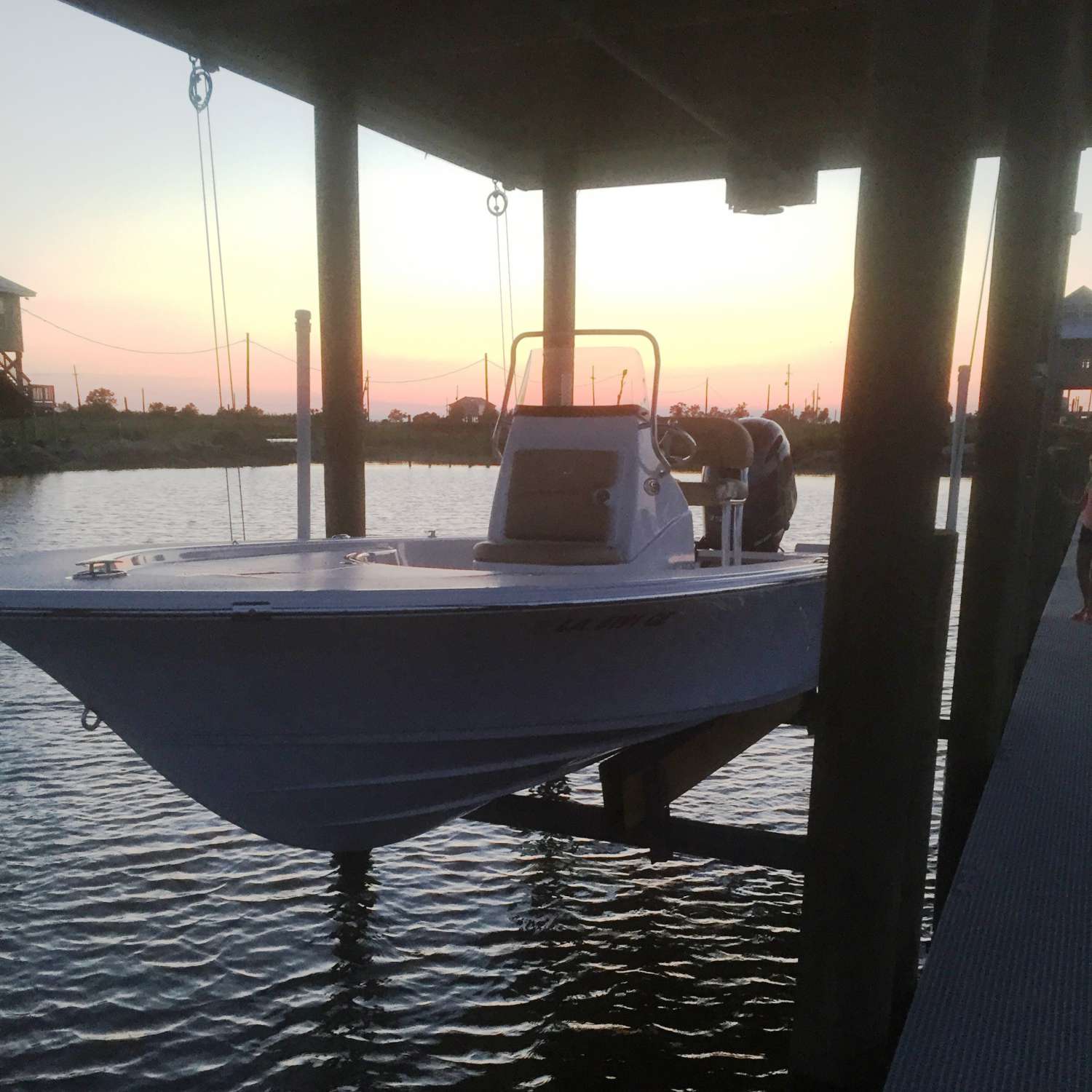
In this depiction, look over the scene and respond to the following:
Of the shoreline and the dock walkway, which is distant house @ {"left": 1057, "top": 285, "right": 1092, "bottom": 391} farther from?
the dock walkway

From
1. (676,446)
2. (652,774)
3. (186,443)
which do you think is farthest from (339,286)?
(186,443)

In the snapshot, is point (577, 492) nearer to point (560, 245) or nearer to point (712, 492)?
point (712, 492)

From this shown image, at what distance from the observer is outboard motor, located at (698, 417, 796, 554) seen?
7922 millimetres

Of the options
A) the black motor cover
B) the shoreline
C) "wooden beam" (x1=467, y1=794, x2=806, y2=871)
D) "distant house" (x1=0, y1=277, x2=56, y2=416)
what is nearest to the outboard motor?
the black motor cover

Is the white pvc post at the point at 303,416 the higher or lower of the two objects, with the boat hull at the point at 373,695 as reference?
higher

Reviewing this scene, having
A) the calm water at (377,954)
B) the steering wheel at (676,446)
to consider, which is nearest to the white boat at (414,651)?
the steering wheel at (676,446)

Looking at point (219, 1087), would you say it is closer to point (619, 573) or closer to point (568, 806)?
point (568, 806)

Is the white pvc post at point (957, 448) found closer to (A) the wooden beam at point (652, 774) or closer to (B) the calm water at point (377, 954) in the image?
(B) the calm water at point (377, 954)

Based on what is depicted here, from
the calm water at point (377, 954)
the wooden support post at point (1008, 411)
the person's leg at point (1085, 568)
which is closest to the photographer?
the calm water at point (377, 954)

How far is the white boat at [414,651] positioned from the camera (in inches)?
171

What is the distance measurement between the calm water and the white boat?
5.34ft

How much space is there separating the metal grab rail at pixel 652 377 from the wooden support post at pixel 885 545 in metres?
2.01

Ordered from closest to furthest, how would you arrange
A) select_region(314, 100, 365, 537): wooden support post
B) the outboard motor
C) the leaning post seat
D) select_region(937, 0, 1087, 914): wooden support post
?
1. the leaning post seat
2. select_region(937, 0, 1087, 914): wooden support post
3. select_region(314, 100, 365, 537): wooden support post
4. the outboard motor

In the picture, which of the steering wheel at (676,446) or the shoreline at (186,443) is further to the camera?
the shoreline at (186,443)
